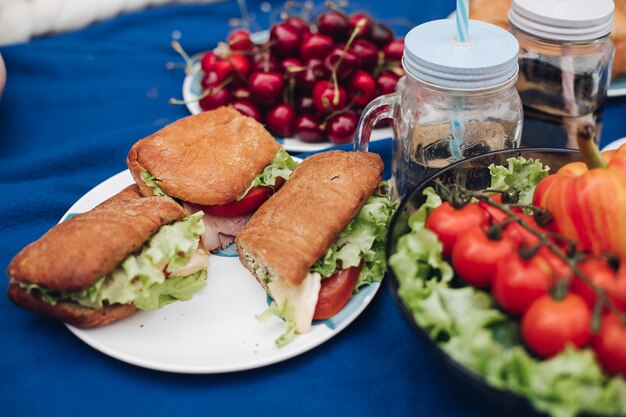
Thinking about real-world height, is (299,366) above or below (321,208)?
below

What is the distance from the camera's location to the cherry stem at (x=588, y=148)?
1111 mm

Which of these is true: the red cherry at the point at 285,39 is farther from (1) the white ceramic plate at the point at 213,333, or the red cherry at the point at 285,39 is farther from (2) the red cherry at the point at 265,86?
(1) the white ceramic plate at the point at 213,333

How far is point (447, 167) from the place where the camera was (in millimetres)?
1338

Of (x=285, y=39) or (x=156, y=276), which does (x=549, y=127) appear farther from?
(x=156, y=276)

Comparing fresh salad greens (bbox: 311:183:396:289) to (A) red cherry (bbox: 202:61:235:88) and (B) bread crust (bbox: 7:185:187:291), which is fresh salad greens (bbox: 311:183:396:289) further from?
(A) red cherry (bbox: 202:61:235:88)

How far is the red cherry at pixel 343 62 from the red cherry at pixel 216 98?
31 centimetres

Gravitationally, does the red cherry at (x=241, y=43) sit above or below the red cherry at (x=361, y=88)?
above

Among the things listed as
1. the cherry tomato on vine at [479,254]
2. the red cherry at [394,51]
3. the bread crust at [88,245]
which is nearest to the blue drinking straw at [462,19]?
the cherry tomato on vine at [479,254]

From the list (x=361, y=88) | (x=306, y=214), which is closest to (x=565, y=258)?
(x=306, y=214)

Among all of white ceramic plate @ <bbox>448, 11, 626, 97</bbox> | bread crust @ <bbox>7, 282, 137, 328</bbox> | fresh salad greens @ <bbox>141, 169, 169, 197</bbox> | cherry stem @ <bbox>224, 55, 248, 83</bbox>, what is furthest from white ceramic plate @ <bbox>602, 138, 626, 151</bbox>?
bread crust @ <bbox>7, 282, 137, 328</bbox>

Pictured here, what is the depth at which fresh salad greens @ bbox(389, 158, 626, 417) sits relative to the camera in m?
0.89

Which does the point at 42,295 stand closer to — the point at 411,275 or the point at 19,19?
the point at 411,275

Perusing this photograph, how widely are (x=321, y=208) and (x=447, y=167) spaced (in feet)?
0.91

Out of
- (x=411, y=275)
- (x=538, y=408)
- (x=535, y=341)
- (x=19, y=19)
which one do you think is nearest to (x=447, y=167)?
(x=411, y=275)
